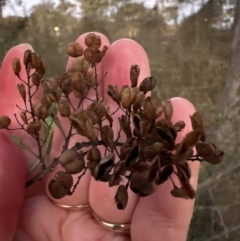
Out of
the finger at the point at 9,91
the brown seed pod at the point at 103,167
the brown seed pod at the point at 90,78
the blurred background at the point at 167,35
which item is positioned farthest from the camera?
the blurred background at the point at 167,35

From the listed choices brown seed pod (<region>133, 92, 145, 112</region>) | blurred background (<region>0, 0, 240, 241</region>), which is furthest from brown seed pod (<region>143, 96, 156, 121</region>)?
blurred background (<region>0, 0, 240, 241</region>)

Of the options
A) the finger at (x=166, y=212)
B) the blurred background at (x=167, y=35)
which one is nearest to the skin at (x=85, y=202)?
the finger at (x=166, y=212)

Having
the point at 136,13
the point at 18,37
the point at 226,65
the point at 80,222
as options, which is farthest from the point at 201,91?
the point at 80,222

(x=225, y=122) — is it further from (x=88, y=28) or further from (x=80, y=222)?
(x=80, y=222)

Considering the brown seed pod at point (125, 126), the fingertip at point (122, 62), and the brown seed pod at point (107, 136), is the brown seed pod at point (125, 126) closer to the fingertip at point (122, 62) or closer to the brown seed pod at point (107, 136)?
the brown seed pod at point (107, 136)

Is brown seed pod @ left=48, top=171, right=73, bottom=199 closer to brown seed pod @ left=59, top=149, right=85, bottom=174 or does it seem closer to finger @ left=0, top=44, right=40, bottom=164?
brown seed pod @ left=59, top=149, right=85, bottom=174

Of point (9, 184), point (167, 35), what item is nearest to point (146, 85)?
point (9, 184)

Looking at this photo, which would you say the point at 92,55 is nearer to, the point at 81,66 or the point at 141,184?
the point at 81,66
